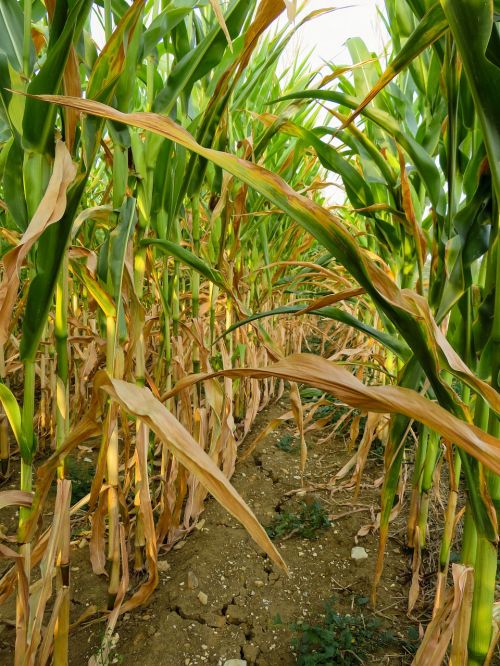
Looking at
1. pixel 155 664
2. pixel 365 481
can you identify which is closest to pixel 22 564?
pixel 155 664

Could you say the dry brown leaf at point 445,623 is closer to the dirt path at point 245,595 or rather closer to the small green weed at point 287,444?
the dirt path at point 245,595

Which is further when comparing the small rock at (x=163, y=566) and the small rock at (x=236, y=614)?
the small rock at (x=163, y=566)

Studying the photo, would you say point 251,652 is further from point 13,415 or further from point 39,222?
point 39,222

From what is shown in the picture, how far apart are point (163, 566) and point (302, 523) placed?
343 millimetres

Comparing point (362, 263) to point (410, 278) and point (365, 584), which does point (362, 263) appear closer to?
point (410, 278)

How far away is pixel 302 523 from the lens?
1.12 m

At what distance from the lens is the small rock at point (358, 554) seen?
990 mm

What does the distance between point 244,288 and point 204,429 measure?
2.10ft

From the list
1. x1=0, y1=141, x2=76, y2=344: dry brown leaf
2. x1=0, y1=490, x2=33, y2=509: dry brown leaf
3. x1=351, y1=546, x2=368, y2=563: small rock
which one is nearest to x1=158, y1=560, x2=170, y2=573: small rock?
x1=351, y1=546, x2=368, y2=563: small rock

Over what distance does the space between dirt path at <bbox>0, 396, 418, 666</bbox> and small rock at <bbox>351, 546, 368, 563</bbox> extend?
0.4 inches

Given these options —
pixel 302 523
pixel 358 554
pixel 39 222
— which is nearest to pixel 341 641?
pixel 358 554

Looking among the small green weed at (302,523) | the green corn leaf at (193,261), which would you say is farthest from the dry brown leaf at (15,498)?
the small green weed at (302,523)

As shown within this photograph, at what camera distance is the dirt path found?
0.76 metres

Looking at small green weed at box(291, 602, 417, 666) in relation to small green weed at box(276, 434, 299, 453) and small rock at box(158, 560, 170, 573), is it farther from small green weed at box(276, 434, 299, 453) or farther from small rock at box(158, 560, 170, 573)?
small green weed at box(276, 434, 299, 453)
